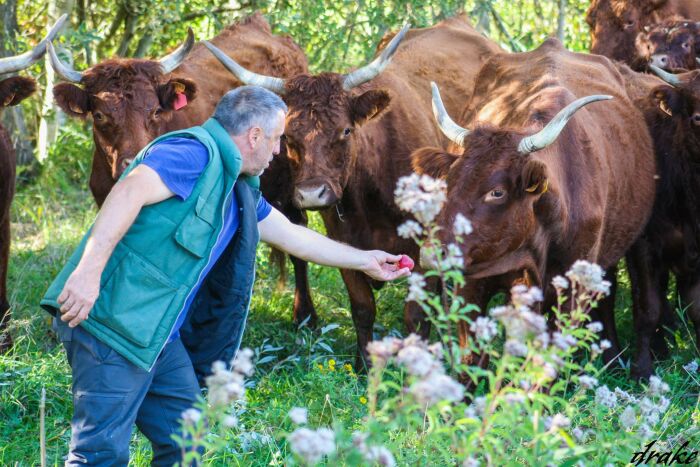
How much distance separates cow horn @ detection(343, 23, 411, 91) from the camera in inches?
276

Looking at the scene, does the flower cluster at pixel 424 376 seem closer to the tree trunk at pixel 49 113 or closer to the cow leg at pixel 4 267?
the cow leg at pixel 4 267

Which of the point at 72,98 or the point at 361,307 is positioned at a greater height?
the point at 72,98

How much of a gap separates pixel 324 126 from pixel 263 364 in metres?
1.56

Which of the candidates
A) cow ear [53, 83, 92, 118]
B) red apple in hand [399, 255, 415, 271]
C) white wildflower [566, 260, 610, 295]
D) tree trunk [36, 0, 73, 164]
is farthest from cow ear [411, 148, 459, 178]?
tree trunk [36, 0, 73, 164]

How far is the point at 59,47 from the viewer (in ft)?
29.6

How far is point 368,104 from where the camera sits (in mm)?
6852

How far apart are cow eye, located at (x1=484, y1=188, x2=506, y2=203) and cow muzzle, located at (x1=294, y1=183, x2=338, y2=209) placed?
4.48 ft

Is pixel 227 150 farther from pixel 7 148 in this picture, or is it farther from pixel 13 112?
pixel 13 112

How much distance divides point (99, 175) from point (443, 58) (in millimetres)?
3031

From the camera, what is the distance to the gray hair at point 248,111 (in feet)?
14.2

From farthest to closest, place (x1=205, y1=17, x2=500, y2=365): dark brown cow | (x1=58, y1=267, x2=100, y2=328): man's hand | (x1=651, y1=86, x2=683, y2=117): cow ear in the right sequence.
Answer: (x1=651, y1=86, x2=683, y2=117): cow ear < (x1=205, y1=17, x2=500, y2=365): dark brown cow < (x1=58, y1=267, x2=100, y2=328): man's hand

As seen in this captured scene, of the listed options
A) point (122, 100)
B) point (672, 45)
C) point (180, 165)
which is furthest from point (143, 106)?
point (672, 45)

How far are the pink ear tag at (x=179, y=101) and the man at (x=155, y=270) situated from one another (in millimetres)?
3091

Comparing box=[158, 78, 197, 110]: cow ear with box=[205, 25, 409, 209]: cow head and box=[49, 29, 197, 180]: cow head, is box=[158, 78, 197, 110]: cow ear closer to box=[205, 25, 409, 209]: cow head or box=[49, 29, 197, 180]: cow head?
box=[49, 29, 197, 180]: cow head
